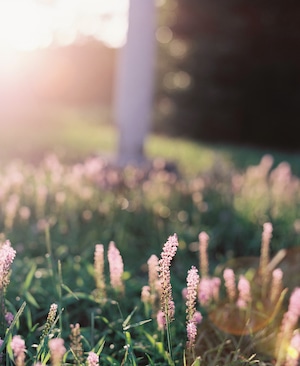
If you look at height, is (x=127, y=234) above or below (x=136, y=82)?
below

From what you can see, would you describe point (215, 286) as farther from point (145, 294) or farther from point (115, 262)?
point (115, 262)

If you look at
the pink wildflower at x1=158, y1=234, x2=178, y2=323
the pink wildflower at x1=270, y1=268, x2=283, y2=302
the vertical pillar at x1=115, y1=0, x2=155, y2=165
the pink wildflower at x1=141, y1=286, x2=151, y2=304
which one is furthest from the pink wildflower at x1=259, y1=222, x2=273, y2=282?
the vertical pillar at x1=115, y1=0, x2=155, y2=165

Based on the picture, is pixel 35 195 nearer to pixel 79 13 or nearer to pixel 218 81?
pixel 79 13

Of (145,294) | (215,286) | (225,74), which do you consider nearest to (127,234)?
(215,286)

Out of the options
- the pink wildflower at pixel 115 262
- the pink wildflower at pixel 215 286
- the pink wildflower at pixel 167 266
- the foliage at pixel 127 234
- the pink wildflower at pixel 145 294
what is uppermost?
the pink wildflower at pixel 167 266

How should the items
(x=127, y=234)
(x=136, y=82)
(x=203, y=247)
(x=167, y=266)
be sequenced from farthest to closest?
(x=136, y=82)
(x=127, y=234)
(x=203, y=247)
(x=167, y=266)

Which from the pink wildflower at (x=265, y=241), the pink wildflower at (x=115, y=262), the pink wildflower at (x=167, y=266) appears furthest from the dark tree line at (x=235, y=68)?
the pink wildflower at (x=167, y=266)

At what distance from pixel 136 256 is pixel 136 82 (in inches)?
178

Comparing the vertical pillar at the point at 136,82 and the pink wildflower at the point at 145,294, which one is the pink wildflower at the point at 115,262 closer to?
the pink wildflower at the point at 145,294

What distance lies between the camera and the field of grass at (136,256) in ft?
8.35

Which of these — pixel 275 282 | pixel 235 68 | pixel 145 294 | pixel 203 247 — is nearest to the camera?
pixel 145 294

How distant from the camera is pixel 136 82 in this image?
8266mm

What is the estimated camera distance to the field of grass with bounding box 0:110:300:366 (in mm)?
2545

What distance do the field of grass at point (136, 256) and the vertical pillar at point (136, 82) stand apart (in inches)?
77.1
